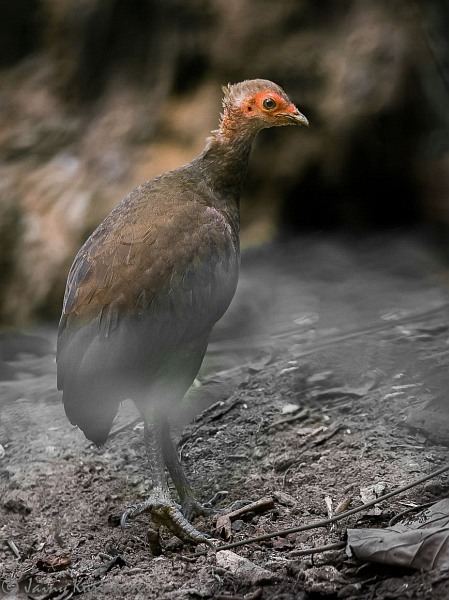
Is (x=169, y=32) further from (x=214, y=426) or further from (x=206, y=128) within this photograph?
(x=214, y=426)

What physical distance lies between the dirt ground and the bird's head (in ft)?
4.52

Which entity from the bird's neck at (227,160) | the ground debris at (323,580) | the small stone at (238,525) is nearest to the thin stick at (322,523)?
the ground debris at (323,580)

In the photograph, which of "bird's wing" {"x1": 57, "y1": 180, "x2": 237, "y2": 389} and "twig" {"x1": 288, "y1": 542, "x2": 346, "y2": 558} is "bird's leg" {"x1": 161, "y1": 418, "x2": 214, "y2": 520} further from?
"twig" {"x1": 288, "y1": 542, "x2": 346, "y2": 558}

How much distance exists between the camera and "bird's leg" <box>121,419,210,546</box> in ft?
11.2

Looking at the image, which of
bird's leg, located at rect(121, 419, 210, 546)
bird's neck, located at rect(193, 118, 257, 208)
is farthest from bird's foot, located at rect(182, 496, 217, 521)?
bird's neck, located at rect(193, 118, 257, 208)

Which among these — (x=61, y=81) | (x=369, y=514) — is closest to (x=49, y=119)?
(x=61, y=81)

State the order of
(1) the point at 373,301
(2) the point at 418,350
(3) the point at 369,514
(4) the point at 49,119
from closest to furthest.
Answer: (3) the point at 369,514, (2) the point at 418,350, (1) the point at 373,301, (4) the point at 49,119

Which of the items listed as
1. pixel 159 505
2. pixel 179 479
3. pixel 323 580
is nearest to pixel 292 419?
pixel 179 479

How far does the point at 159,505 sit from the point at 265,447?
667mm

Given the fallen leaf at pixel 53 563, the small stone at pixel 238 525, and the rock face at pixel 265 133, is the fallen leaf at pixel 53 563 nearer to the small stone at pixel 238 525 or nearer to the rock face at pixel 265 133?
the small stone at pixel 238 525

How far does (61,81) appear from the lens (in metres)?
6.54

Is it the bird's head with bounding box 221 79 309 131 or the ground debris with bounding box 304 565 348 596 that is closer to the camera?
the ground debris with bounding box 304 565 348 596

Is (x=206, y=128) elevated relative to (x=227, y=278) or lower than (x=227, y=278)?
elevated

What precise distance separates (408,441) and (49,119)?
4.01m
